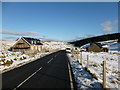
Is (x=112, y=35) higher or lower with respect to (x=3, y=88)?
higher

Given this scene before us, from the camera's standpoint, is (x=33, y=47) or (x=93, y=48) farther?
(x=93, y=48)

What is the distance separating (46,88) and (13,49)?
5187 centimetres

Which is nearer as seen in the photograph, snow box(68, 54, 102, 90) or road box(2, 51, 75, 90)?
snow box(68, 54, 102, 90)

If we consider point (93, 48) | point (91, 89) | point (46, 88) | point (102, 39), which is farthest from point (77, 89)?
point (102, 39)

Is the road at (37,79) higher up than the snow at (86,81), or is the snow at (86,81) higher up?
the snow at (86,81)

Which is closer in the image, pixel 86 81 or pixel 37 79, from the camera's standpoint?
pixel 86 81

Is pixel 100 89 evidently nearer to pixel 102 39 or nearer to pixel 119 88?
pixel 119 88

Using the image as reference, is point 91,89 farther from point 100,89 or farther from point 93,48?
point 93,48

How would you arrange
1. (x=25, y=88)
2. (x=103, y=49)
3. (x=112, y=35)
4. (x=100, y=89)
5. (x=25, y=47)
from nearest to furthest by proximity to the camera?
(x=100, y=89) < (x=25, y=88) < (x=25, y=47) < (x=103, y=49) < (x=112, y=35)

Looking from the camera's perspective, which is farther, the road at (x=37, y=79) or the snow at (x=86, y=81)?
Result: the road at (x=37, y=79)

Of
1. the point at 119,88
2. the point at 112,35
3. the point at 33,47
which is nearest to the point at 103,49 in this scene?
the point at 33,47

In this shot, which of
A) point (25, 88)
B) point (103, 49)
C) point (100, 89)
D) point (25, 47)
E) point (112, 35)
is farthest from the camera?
point (112, 35)

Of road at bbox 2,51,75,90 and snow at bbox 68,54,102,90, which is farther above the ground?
snow at bbox 68,54,102,90

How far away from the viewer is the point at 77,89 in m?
6.32
